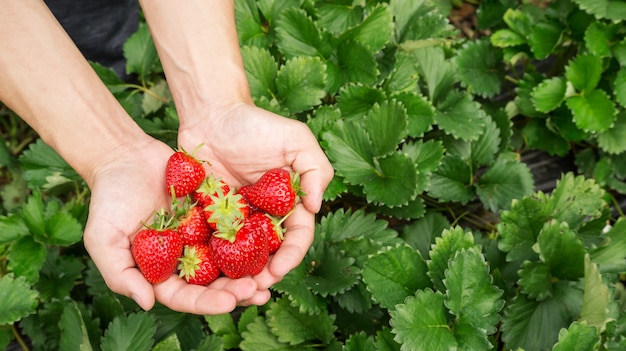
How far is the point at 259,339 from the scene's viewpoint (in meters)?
1.59

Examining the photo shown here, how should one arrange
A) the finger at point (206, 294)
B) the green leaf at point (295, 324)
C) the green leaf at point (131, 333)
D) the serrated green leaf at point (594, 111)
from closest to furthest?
the finger at point (206, 294) < the green leaf at point (131, 333) < the green leaf at point (295, 324) < the serrated green leaf at point (594, 111)

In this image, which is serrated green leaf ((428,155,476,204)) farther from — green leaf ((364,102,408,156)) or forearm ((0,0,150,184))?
forearm ((0,0,150,184))

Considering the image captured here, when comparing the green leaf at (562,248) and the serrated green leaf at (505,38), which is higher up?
the serrated green leaf at (505,38)

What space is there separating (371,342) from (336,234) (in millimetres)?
307

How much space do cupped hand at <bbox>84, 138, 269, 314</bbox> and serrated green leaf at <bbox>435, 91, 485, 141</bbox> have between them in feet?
2.64

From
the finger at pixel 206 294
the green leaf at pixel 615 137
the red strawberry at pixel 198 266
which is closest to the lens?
the finger at pixel 206 294

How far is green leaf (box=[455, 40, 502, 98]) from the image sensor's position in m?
2.06

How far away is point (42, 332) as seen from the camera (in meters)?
1.75

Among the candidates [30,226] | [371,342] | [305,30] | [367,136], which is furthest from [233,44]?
[371,342]

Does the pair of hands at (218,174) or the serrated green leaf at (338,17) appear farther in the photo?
the serrated green leaf at (338,17)

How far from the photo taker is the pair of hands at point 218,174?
1.23m

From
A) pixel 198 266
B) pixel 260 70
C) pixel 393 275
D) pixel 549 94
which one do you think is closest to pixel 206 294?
pixel 198 266

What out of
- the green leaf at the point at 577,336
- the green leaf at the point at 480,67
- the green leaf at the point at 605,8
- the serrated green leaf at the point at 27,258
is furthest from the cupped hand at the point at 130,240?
the green leaf at the point at 605,8

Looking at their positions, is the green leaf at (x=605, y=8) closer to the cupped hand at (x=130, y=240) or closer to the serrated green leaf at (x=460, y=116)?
the serrated green leaf at (x=460, y=116)
